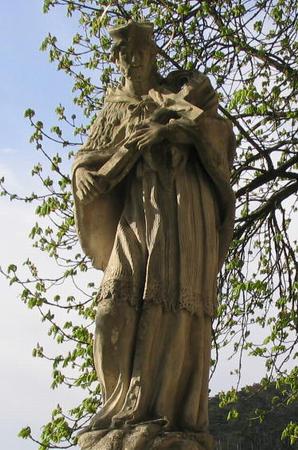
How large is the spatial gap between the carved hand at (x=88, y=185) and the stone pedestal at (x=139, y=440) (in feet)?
5.23

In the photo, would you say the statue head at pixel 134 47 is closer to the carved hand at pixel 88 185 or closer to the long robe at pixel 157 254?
the long robe at pixel 157 254

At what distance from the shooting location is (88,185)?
21.8 feet

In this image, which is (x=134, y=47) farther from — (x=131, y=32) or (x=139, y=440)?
(x=139, y=440)

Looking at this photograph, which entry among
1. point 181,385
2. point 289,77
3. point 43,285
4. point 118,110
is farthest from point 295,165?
point 181,385

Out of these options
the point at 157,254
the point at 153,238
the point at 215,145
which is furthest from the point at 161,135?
the point at 157,254

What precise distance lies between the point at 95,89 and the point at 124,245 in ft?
25.3

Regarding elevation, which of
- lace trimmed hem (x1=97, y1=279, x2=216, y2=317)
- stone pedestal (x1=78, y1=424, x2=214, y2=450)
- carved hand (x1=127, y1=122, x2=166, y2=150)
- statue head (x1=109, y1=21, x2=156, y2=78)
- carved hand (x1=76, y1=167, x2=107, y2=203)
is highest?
statue head (x1=109, y1=21, x2=156, y2=78)

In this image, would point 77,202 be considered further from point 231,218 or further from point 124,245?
point 231,218

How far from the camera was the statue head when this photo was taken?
22.9 feet

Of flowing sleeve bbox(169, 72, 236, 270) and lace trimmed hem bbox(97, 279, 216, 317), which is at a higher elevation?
flowing sleeve bbox(169, 72, 236, 270)

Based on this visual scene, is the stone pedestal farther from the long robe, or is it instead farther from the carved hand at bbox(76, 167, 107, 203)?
the carved hand at bbox(76, 167, 107, 203)

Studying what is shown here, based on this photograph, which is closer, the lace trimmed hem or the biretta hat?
the lace trimmed hem

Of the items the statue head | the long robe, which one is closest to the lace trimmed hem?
the long robe

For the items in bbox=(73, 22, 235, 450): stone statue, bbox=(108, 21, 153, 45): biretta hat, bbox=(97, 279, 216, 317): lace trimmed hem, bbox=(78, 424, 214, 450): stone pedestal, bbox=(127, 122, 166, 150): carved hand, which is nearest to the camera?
bbox=(78, 424, 214, 450): stone pedestal
